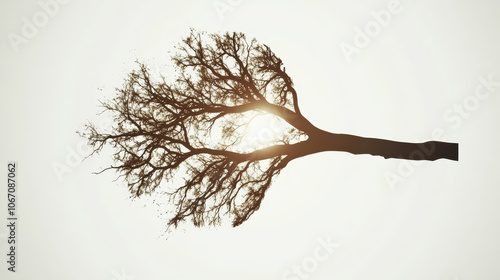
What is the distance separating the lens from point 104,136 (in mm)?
13812

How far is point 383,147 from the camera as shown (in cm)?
1430

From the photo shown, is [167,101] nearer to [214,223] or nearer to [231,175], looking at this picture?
[231,175]

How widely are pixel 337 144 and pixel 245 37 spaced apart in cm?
387

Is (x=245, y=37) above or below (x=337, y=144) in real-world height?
above

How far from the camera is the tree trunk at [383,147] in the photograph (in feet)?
46.1

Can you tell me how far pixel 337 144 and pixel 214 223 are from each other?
396 cm

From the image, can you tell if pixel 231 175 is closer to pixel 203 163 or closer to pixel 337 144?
pixel 203 163

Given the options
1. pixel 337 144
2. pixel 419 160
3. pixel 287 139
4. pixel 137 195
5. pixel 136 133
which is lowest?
pixel 419 160

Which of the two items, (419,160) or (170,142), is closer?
(170,142)

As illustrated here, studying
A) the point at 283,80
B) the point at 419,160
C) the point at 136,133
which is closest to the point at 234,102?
the point at 283,80

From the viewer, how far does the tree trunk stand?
1405 cm

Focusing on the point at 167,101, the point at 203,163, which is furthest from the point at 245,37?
the point at 203,163

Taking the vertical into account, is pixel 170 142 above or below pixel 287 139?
above

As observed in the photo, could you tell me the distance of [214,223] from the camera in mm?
14008
